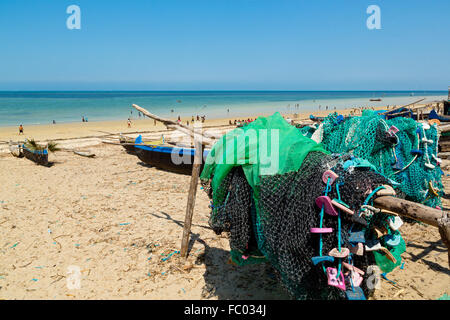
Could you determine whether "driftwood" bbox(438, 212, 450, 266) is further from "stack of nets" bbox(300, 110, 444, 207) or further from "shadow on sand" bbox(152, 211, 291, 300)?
"shadow on sand" bbox(152, 211, 291, 300)

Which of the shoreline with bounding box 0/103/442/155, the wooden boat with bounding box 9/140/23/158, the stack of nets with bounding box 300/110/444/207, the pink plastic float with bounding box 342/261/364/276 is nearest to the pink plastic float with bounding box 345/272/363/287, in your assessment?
the pink plastic float with bounding box 342/261/364/276

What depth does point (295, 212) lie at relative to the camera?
3.27m

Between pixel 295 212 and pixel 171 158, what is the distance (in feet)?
31.3

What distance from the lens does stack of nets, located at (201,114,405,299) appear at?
309 centimetres

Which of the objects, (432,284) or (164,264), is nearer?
(432,284)

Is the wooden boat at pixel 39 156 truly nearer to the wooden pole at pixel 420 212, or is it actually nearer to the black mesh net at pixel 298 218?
the black mesh net at pixel 298 218

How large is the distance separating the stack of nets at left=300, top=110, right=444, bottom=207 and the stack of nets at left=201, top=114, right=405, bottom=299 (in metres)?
1.48

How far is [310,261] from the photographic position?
3170mm

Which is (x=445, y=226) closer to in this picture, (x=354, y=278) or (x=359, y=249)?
(x=359, y=249)

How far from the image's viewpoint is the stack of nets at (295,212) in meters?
3.09

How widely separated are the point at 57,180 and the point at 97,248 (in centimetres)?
649

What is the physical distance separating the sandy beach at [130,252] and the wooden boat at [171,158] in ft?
6.03
